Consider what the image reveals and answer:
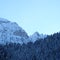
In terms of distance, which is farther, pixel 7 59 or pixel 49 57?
pixel 49 57

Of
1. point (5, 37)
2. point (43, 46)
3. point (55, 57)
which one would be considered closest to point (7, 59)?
point (55, 57)

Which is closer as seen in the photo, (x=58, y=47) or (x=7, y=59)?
(x=7, y=59)

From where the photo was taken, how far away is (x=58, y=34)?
373 feet

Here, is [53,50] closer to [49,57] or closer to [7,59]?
[49,57]

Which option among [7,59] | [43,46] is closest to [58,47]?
[43,46]

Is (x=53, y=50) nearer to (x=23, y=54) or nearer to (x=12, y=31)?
(x=23, y=54)

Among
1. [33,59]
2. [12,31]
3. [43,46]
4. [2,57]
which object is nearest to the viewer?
[2,57]

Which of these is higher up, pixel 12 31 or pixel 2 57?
pixel 12 31

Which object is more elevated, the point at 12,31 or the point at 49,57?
the point at 12,31

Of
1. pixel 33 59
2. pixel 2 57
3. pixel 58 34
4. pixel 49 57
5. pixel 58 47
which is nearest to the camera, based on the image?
pixel 2 57

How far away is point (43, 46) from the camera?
105438 mm

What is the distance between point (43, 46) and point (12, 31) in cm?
9702

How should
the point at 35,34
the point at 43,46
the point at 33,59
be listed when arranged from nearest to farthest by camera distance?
the point at 33,59
the point at 43,46
the point at 35,34

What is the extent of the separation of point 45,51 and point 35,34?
8801cm
